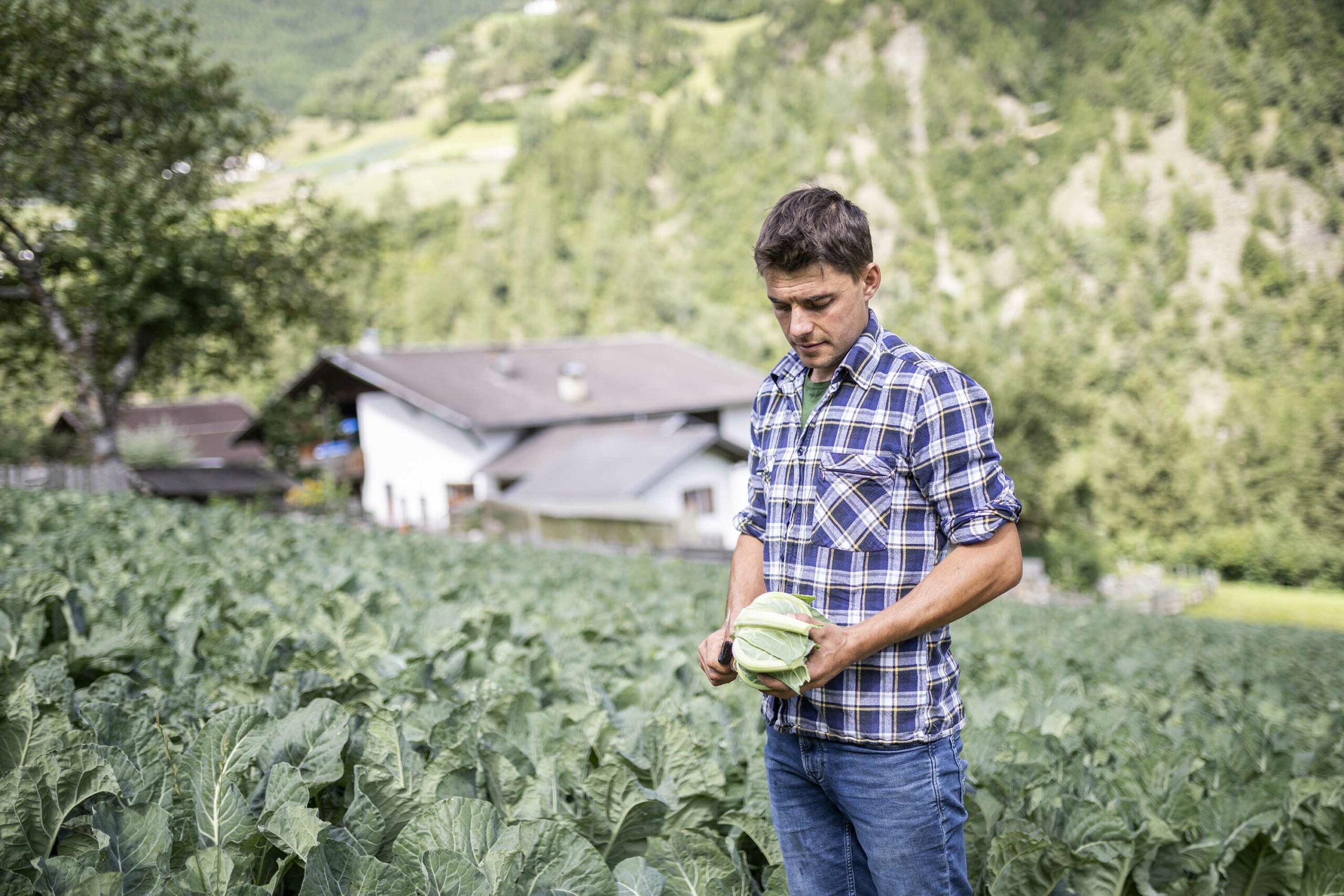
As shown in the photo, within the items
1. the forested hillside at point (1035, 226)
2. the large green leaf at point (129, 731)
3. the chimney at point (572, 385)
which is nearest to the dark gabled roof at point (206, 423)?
the forested hillside at point (1035, 226)

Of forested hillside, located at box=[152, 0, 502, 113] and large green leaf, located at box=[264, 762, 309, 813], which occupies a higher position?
forested hillside, located at box=[152, 0, 502, 113]

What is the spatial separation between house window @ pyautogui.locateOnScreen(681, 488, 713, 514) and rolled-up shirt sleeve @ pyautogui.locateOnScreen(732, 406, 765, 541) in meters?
31.9

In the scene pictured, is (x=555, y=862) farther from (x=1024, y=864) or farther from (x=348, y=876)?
(x=1024, y=864)

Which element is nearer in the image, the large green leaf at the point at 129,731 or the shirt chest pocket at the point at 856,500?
the shirt chest pocket at the point at 856,500

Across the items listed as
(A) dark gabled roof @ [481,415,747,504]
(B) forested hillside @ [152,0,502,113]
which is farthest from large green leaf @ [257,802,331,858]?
(A) dark gabled roof @ [481,415,747,504]

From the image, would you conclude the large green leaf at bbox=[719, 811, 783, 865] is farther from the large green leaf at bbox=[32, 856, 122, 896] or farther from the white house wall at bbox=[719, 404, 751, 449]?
the white house wall at bbox=[719, 404, 751, 449]

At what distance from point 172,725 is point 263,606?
1786 mm

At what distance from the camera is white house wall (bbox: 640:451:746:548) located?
33625 mm

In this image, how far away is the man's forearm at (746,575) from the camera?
2514 mm

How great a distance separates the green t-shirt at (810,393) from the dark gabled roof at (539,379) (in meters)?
36.7

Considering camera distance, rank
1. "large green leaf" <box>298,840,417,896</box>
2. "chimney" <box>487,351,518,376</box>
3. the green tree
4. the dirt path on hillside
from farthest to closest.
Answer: the dirt path on hillside
"chimney" <box>487,351,518,376</box>
the green tree
"large green leaf" <box>298,840,417,896</box>

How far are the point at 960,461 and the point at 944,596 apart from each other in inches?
11.3

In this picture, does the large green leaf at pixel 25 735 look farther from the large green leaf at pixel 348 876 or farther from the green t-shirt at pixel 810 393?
the green t-shirt at pixel 810 393

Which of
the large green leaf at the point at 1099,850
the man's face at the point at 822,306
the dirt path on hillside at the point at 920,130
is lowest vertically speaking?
the large green leaf at the point at 1099,850
